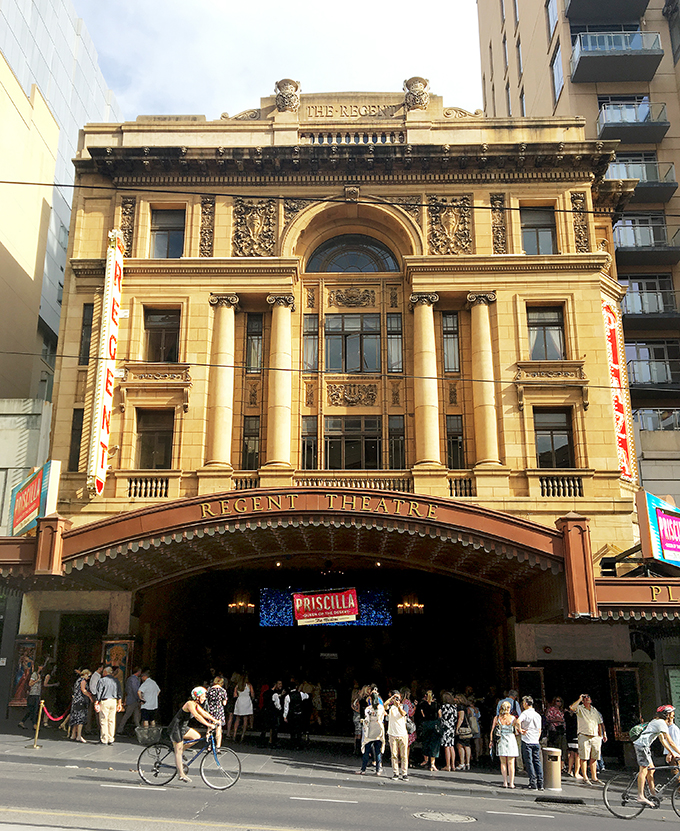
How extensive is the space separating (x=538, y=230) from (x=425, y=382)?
298 inches

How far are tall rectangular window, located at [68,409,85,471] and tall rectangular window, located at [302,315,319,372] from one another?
7.99 m

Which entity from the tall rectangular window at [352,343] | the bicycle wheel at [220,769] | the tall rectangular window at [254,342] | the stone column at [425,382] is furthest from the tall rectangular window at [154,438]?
the bicycle wheel at [220,769]

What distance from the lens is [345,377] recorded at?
29.3m

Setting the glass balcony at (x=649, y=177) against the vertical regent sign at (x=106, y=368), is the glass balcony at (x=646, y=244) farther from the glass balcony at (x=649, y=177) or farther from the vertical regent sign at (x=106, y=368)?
the vertical regent sign at (x=106, y=368)

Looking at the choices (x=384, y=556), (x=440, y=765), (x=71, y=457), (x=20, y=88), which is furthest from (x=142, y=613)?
(x=20, y=88)

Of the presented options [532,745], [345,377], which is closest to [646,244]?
[345,377]

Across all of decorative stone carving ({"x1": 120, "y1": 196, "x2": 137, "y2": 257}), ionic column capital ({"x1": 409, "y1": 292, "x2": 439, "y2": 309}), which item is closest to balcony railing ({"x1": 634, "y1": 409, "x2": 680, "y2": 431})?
ionic column capital ({"x1": 409, "y1": 292, "x2": 439, "y2": 309})

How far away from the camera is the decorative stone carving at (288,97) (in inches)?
1221

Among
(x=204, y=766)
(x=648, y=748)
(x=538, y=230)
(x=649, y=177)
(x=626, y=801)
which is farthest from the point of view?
(x=649, y=177)

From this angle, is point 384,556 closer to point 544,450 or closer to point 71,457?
point 544,450

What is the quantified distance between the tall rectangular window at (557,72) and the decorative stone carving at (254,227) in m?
20.1

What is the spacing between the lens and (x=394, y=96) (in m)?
31.4

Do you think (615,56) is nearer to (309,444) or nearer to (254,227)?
(254,227)

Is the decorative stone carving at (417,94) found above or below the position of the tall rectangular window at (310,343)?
above
